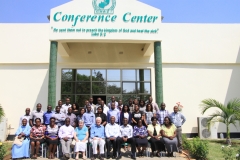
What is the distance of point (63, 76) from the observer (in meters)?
11.9

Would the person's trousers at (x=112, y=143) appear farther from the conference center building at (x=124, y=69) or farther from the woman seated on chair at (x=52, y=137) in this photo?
the conference center building at (x=124, y=69)

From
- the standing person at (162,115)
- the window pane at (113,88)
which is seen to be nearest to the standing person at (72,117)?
the standing person at (162,115)

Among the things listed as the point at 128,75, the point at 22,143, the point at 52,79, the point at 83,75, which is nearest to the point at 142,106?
the point at 52,79

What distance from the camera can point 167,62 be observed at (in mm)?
11805

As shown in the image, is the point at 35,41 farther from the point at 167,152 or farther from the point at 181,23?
the point at 167,152

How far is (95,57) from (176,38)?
4.18 meters

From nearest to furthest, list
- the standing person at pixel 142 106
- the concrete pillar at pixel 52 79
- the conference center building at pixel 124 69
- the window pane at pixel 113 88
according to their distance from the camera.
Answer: the standing person at pixel 142 106 < the concrete pillar at pixel 52 79 < the conference center building at pixel 124 69 < the window pane at pixel 113 88

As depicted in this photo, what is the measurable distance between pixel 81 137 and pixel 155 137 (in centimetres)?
225

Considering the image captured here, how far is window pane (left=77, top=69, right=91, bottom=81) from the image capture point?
12.0 m

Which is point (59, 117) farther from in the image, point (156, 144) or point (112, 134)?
point (156, 144)

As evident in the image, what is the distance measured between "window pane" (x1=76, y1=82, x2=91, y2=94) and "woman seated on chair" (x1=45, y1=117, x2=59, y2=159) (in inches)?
182

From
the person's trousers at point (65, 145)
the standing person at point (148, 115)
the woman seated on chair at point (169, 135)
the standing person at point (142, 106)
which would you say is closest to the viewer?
the person's trousers at point (65, 145)

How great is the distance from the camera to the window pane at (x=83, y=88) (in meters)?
11.9

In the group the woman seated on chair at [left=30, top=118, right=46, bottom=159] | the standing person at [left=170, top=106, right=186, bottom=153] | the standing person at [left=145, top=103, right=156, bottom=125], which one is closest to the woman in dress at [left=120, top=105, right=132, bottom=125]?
the standing person at [left=145, top=103, right=156, bottom=125]
